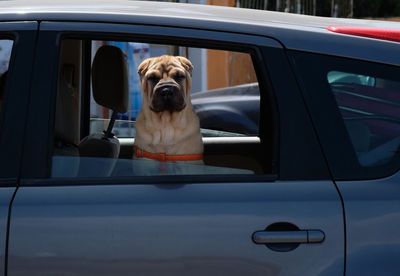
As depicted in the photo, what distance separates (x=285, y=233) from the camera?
1.80 m

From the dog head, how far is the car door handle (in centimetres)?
147

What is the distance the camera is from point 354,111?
1977mm

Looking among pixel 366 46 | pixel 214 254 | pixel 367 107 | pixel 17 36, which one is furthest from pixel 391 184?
pixel 17 36

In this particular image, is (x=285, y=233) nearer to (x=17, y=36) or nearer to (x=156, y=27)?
(x=156, y=27)

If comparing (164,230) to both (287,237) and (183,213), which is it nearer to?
(183,213)

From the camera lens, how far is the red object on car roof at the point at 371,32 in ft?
6.72

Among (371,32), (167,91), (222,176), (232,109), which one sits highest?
(371,32)

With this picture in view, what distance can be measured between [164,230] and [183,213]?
0.08m

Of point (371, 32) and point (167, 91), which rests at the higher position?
point (371, 32)

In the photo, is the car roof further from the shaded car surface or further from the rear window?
the shaded car surface

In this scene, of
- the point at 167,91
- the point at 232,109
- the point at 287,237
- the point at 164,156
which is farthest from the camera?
the point at 232,109

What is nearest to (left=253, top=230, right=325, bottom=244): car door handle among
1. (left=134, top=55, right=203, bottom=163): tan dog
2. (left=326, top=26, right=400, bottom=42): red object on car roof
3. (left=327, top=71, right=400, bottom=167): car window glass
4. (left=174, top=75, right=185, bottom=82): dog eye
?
(left=327, top=71, right=400, bottom=167): car window glass

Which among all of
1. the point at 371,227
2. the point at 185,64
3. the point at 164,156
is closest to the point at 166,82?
the point at 185,64

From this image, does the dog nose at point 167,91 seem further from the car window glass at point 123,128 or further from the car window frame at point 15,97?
the car window frame at point 15,97
